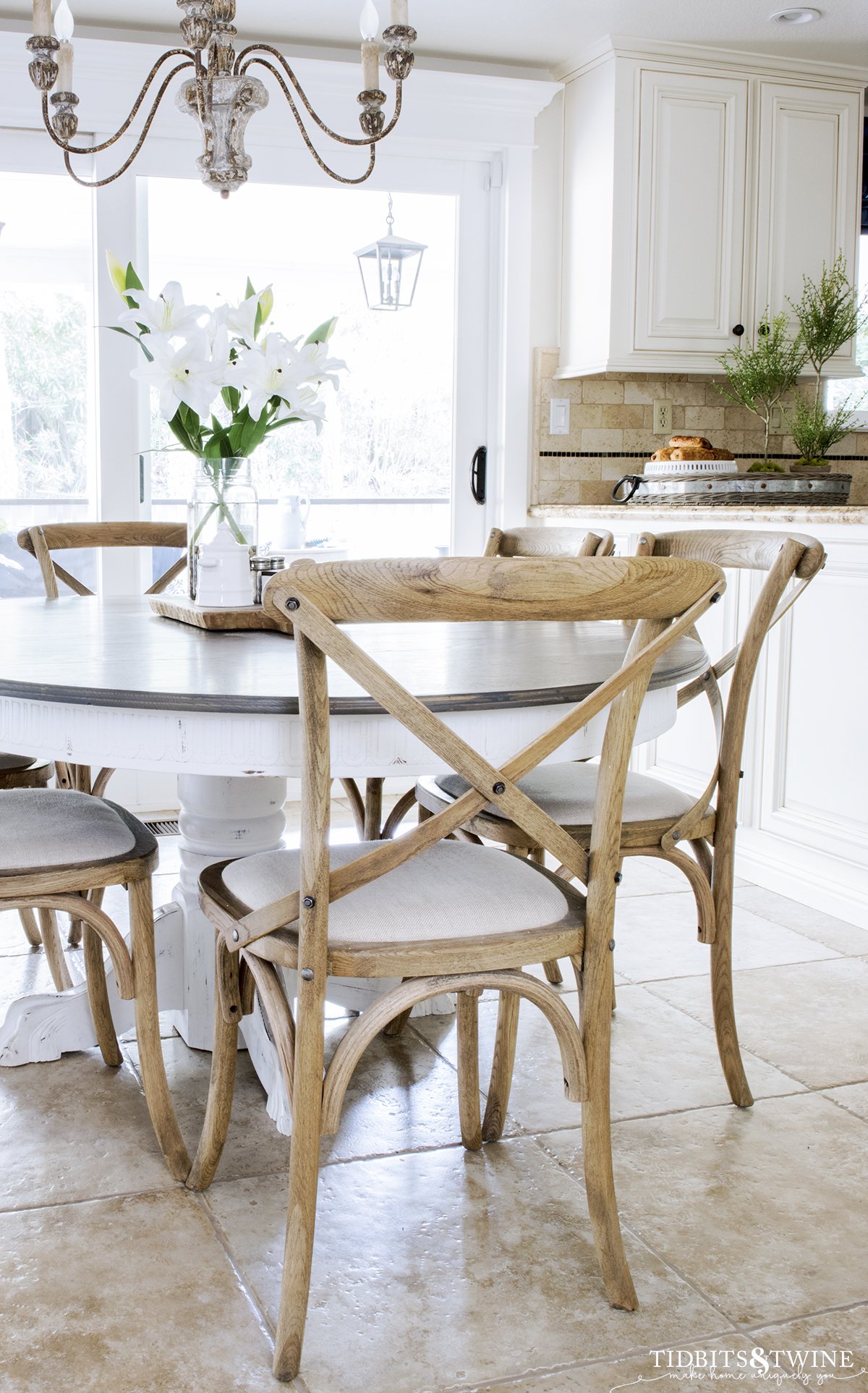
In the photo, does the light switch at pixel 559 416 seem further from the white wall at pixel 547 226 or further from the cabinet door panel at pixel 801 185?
the cabinet door panel at pixel 801 185

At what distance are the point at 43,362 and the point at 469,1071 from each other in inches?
113

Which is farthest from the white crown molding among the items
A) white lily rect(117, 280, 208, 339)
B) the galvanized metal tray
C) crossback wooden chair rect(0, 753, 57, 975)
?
crossback wooden chair rect(0, 753, 57, 975)

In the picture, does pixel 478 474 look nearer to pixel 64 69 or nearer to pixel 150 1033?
pixel 64 69

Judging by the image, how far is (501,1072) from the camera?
1901 mm

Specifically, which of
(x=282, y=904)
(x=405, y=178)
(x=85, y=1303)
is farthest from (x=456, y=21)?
(x=85, y=1303)

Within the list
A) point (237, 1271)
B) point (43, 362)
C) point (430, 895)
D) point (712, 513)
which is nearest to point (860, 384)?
point (712, 513)

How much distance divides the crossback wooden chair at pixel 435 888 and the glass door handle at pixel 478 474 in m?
2.88

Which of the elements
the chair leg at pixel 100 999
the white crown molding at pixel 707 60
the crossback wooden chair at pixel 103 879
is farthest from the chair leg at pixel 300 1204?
the white crown molding at pixel 707 60

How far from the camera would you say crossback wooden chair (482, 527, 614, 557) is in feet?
8.65

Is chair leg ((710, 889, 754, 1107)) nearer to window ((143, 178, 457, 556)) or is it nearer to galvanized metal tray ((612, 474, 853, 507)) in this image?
galvanized metal tray ((612, 474, 853, 507))

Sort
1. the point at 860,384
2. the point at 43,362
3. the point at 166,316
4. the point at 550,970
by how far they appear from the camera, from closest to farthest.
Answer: the point at 166,316, the point at 550,970, the point at 43,362, the point at 860,384

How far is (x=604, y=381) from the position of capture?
4.36 m

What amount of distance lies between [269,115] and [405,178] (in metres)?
0.49

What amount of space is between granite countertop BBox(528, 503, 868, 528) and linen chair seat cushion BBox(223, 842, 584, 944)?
1.65 metres
